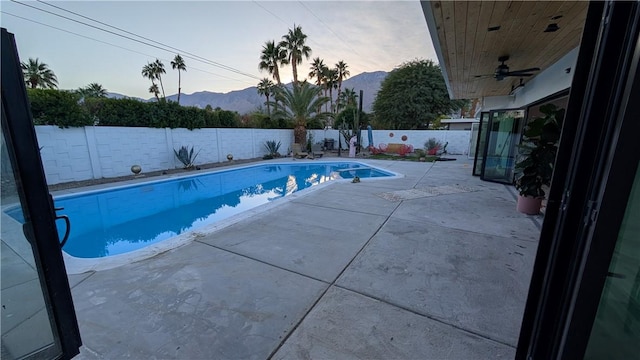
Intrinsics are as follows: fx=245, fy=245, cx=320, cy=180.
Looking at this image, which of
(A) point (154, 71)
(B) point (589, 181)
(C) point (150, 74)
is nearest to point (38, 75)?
(C) point (150, 74)

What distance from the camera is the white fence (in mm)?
6613

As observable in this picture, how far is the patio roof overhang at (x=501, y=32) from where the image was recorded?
106 inches

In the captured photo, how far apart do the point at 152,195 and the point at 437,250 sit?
727cm

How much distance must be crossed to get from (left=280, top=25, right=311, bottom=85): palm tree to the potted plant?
17417mm

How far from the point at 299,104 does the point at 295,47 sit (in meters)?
8.34

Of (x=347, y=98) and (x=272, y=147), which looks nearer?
(x=272, y=147)

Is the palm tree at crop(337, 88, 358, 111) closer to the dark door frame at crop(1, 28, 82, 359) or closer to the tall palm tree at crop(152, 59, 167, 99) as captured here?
the tall palm tree at crop(152, 59, 167, 99)

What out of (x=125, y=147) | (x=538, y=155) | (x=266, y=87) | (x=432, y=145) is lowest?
(x=432, y=145)

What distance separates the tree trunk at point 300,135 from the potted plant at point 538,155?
11.9 m

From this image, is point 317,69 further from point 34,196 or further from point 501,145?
point 34,196

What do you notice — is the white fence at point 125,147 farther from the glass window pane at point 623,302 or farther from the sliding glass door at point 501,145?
the sliding glass door at point 501,145

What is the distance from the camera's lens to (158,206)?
243 inches

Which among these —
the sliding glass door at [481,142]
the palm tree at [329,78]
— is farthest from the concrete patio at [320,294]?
the palm tree at [329,78]

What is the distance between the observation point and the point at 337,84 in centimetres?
3073
